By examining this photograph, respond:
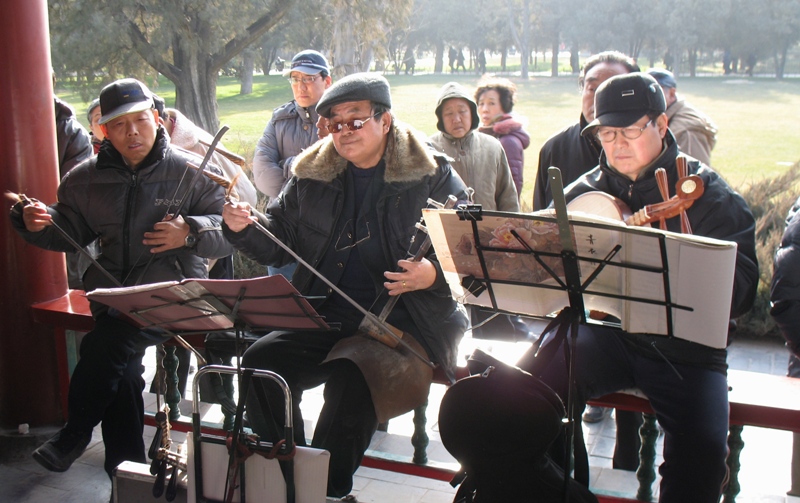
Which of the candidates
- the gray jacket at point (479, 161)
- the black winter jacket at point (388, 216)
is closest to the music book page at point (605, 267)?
the black winter jacket at point (388, 216)

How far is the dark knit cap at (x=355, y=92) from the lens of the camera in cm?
312

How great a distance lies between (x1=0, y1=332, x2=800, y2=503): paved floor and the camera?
3521mm

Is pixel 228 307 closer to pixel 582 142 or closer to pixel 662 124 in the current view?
pixel 662 124

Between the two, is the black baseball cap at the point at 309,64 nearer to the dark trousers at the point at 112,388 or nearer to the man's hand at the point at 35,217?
the man's hand at the point at 35,217

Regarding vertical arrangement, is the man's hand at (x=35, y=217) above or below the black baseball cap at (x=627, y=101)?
below

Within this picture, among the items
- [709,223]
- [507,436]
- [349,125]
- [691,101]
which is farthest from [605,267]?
[691,101]

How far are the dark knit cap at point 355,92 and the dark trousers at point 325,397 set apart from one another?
3.02 ft

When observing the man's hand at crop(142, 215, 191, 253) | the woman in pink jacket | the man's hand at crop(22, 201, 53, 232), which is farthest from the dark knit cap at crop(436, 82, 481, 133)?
the man's hand at crop(22, 201, 53, 232)

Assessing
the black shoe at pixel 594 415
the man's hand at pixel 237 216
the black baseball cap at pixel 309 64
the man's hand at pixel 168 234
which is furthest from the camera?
the black baseball cap at pixel 309 64

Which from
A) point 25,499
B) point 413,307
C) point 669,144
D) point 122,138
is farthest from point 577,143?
point 25,499

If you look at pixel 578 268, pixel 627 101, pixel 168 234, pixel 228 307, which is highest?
pixel 627 101

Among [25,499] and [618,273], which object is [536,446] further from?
[25,499]

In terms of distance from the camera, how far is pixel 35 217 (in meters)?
3.45

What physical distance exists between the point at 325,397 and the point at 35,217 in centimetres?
159
